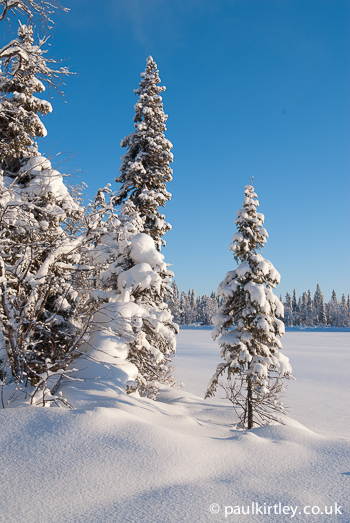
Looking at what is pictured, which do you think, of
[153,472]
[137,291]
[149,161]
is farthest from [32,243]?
[149,161]

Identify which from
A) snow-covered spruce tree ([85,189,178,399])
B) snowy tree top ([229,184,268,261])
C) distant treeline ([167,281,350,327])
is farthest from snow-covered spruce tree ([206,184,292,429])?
distant treeline ([167,281,350,327])

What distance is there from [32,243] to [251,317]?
272 inches

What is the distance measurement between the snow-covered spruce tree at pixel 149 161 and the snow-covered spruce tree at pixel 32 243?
4.93m

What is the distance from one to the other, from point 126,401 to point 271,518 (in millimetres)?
3615

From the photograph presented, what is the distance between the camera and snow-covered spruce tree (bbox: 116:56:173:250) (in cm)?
1397

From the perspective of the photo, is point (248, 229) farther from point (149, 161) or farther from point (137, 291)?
point (149, 161)

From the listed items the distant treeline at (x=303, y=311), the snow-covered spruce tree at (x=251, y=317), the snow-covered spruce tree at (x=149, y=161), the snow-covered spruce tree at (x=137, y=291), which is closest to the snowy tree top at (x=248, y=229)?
the snow-covered spruce tree at (x=251, y=317)

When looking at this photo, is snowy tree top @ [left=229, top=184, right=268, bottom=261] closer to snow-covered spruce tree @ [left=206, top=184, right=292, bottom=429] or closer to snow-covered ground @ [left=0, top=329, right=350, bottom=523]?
snow-covered spruce tree @ [left=206, top=184, right=292, bottom=429]

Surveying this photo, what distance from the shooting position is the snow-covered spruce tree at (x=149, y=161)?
45.8ft

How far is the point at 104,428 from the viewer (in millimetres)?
3996

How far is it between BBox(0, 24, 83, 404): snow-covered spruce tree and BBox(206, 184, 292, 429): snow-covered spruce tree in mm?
4294

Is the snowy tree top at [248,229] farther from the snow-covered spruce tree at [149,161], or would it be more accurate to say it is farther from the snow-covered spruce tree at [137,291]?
the snow-covered spruce tree at [149,161]

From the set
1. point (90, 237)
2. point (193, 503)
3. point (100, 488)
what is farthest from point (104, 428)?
point (90, 237)

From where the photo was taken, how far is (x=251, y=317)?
10070mm
